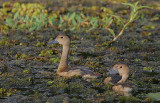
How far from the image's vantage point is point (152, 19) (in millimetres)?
19219

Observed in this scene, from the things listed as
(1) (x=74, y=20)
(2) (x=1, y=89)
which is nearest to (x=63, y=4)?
(1) (x=74, y=20)

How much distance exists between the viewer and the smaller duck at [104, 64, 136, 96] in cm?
907

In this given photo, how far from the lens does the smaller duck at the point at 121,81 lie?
9.07 m

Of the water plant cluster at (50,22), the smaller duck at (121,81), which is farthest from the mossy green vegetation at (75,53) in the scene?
the smaller duck at (121,81)

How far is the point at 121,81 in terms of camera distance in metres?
9.48

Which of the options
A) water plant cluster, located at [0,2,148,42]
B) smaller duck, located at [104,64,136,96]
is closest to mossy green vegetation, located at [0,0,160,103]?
water plant cluster, located at [0,2,148,42]

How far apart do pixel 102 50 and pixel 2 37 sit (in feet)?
14.0

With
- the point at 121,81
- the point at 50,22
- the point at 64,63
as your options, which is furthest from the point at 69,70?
the point at 50,22

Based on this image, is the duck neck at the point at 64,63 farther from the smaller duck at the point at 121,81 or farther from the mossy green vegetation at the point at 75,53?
the smaller duck at the point at 121,81

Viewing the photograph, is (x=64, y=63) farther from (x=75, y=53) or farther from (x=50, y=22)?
(x=50, y=22)

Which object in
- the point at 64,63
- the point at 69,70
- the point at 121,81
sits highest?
the point at 64,63

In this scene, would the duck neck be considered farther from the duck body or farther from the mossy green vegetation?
the mossy green vegetation

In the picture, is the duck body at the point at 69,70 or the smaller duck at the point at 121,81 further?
the duck body at the point at 69,70

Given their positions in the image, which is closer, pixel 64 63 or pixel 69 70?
pixel 69 70
